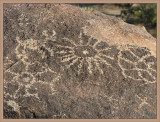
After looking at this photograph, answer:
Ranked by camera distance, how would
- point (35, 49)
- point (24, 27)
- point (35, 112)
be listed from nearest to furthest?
point (35, 112), point (35, 49), point (24, 27)

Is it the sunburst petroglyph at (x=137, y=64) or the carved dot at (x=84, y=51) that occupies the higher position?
the carved dot at (x=84, y=51)

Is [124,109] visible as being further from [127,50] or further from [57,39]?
[57,39]

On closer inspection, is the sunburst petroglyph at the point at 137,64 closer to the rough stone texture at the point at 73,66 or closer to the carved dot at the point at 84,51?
the rough stone texture at the point at 73,66

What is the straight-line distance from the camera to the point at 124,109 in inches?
162

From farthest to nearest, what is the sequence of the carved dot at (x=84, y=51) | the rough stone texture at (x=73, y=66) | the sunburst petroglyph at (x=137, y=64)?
1. the carved dot at (x=84, y=51)
2. the sunburst petroglyph at (x=137, y=64)
3. the rough stone texture at (x=73, y=66)

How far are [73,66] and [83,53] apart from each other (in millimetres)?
300

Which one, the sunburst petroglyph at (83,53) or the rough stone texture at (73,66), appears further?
the sunburst petroglyph at (83,53)

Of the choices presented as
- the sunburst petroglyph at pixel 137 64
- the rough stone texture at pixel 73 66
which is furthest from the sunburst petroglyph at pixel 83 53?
the sunburst petroglyph at pixel 137 64

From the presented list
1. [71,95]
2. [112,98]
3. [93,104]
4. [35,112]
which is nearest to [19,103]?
[35,112]

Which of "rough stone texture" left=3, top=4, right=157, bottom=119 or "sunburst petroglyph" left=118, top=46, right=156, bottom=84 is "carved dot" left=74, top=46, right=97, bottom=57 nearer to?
"rough stone texture" left=3, top=4, right=157, bottom=119

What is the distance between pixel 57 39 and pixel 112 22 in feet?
3.77

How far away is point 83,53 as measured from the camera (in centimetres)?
467

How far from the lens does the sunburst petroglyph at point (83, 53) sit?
451cm

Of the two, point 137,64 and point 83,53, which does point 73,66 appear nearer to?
point 83,53
